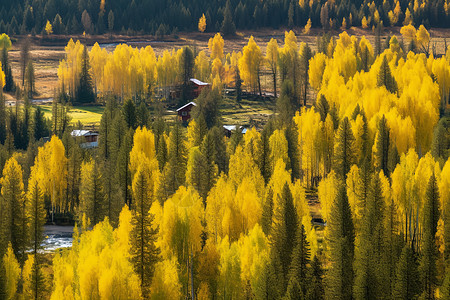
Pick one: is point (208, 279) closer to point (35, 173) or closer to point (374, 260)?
point (374, 260)

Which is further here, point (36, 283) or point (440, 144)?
point (440, 144)

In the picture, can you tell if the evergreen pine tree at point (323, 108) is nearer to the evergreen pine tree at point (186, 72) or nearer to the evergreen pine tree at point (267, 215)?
the evergreen pine tree at point (267, 215)

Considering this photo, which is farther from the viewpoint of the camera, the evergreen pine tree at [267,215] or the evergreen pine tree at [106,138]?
the evergreen pine tree at [106,138]

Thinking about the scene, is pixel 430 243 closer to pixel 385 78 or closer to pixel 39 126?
pixel 385 78

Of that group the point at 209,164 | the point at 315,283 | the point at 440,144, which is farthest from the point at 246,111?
the point at 315,283

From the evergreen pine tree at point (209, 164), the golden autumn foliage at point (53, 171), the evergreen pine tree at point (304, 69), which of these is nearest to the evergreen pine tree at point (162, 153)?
the evergreen pine tree at point (209, 164)

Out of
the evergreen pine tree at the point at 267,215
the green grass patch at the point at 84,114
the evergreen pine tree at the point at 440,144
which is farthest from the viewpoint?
the green grass patch at the point at 84,114
